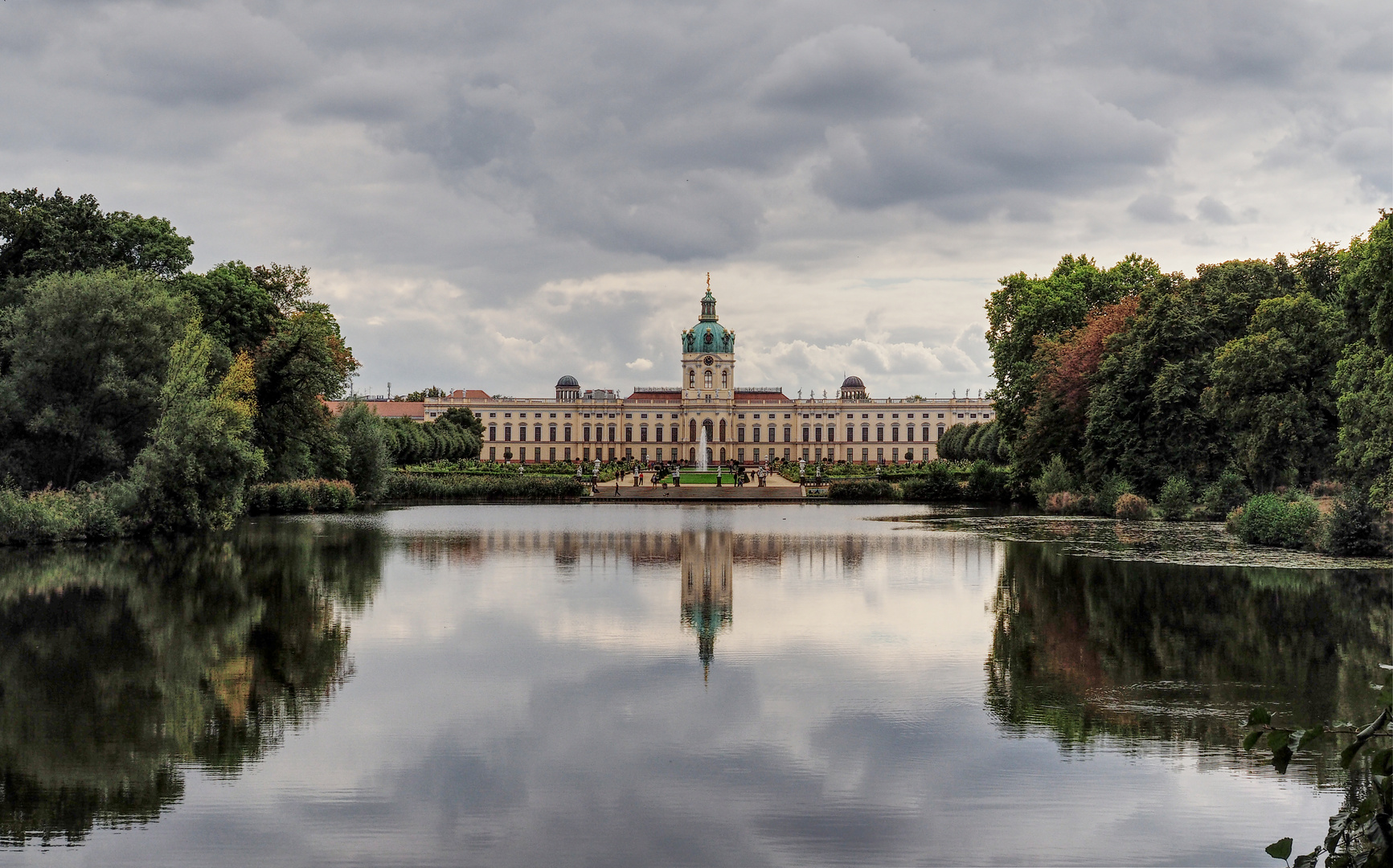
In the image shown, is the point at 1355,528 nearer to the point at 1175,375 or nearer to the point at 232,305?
the point at 1175,375

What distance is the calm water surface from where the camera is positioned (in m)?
5.05

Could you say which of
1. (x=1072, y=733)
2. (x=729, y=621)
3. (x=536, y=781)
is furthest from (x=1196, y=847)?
(x=729, y=621)

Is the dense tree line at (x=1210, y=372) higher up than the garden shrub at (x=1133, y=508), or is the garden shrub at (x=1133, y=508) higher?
the dense tree line at (x=1210, y=372)

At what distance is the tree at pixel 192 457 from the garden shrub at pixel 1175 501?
59.2 feet

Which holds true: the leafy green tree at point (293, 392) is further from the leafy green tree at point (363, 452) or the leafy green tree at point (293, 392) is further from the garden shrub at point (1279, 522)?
the garden shrub at point (1279, 522)

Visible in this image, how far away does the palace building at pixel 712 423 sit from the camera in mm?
97938

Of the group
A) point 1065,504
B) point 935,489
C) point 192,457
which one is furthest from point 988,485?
point 192,457

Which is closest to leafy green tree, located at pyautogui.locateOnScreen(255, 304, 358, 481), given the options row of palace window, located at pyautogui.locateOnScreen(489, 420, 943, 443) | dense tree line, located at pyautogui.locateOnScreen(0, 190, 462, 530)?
dense tree line, located at pyautogui.locateOnScreen(0, 190, 462, 530)

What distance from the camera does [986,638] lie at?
973 centimetres

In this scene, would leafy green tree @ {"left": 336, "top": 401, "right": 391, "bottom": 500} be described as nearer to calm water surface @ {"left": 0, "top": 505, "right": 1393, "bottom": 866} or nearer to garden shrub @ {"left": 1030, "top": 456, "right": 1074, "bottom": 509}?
garden shrub @ {"left": 1030, "top": 456, "right": 1074, "bottom": 509}

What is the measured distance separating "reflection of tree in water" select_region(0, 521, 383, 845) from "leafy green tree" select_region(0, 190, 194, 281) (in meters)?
9.78

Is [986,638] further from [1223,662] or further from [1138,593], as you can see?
[1138,593]

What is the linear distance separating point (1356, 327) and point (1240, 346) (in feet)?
12.5

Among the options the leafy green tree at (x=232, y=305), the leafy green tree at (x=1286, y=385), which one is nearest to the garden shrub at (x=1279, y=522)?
the leafy green tree at (x=1286, y=385)
